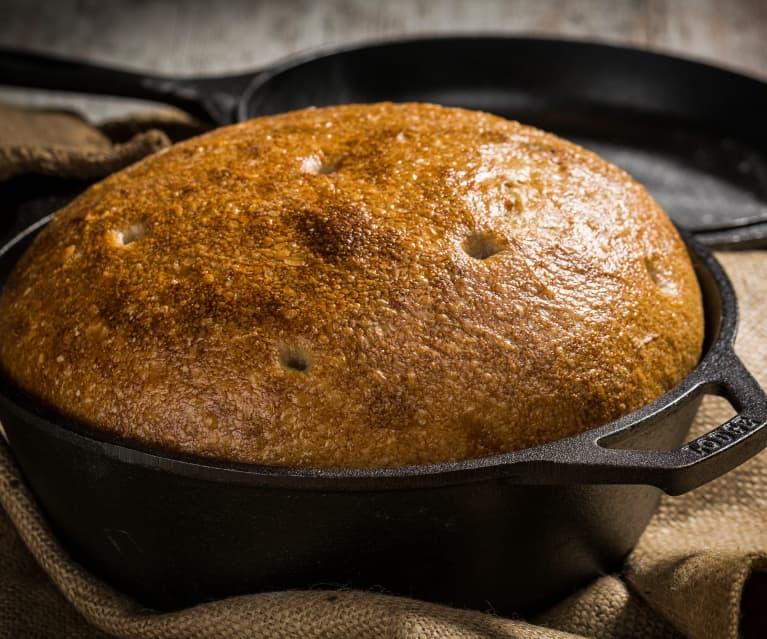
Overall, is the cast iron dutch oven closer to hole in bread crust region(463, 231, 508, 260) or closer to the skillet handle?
hole in bread crust region(463, 231, 508, 260)

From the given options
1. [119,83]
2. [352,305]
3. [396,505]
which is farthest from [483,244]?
[119,83]

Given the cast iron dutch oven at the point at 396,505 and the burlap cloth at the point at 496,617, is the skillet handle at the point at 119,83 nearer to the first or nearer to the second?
the cast iron dutch oven at the point at 396,505

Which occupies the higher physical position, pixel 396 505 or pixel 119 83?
pixel 396 505

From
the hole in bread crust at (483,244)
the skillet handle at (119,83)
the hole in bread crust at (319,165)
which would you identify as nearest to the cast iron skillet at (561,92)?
the skillet handle at (119,83)

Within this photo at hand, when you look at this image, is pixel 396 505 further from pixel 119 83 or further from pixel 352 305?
pixel 119 83

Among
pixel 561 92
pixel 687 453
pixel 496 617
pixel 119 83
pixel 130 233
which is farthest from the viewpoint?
pixel 561 92

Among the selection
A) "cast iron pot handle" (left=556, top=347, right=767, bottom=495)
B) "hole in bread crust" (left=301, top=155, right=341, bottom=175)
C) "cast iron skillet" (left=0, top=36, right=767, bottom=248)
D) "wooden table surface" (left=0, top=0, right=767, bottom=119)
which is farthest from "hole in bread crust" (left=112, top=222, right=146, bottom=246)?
"wooden table surface" (left=0, top=0, right=767, bottom=119)

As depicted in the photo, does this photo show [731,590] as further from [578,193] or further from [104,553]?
[104,553]
